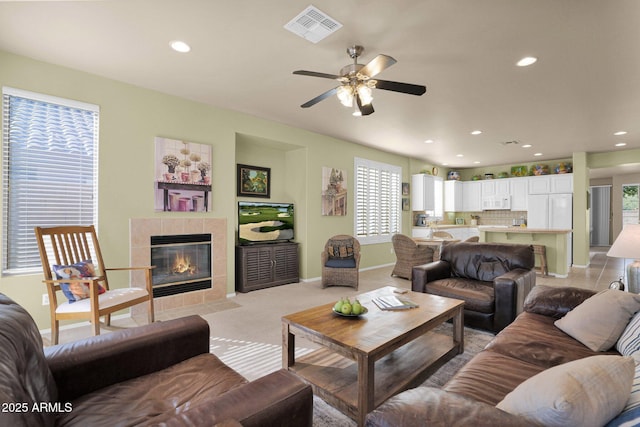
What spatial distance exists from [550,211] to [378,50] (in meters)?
7.11

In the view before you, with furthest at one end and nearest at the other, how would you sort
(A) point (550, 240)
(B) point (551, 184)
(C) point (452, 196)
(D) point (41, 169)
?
(C) point (452, 196), (B) point (551, 184), (A) point (550, 240), (D) point (41, 169)

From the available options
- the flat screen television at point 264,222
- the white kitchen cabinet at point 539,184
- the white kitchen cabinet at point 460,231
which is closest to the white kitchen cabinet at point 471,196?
the white kitchen cabinet at point 460,231

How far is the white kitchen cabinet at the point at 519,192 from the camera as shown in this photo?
804 centimetres

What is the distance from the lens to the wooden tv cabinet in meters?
4.61

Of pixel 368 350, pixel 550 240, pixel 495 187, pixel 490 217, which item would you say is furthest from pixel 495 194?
pixel 368 350

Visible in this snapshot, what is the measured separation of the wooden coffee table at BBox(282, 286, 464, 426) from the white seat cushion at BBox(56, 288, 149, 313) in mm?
1585

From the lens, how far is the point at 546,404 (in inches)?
33.0

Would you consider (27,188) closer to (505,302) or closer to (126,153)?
(126,153)

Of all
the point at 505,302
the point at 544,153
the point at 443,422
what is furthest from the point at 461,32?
the point at 544,153

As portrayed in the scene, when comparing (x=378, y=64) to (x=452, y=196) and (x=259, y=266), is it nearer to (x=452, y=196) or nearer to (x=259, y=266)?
(x=259, y=266)

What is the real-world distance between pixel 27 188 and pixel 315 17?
3.14 meters

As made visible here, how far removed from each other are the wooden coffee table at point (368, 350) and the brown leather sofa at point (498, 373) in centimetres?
43

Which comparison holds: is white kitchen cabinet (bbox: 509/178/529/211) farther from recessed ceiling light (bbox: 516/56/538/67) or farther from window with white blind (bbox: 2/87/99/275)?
window with white blind (bbox: 2/87/99/275)

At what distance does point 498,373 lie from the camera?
1477mm
